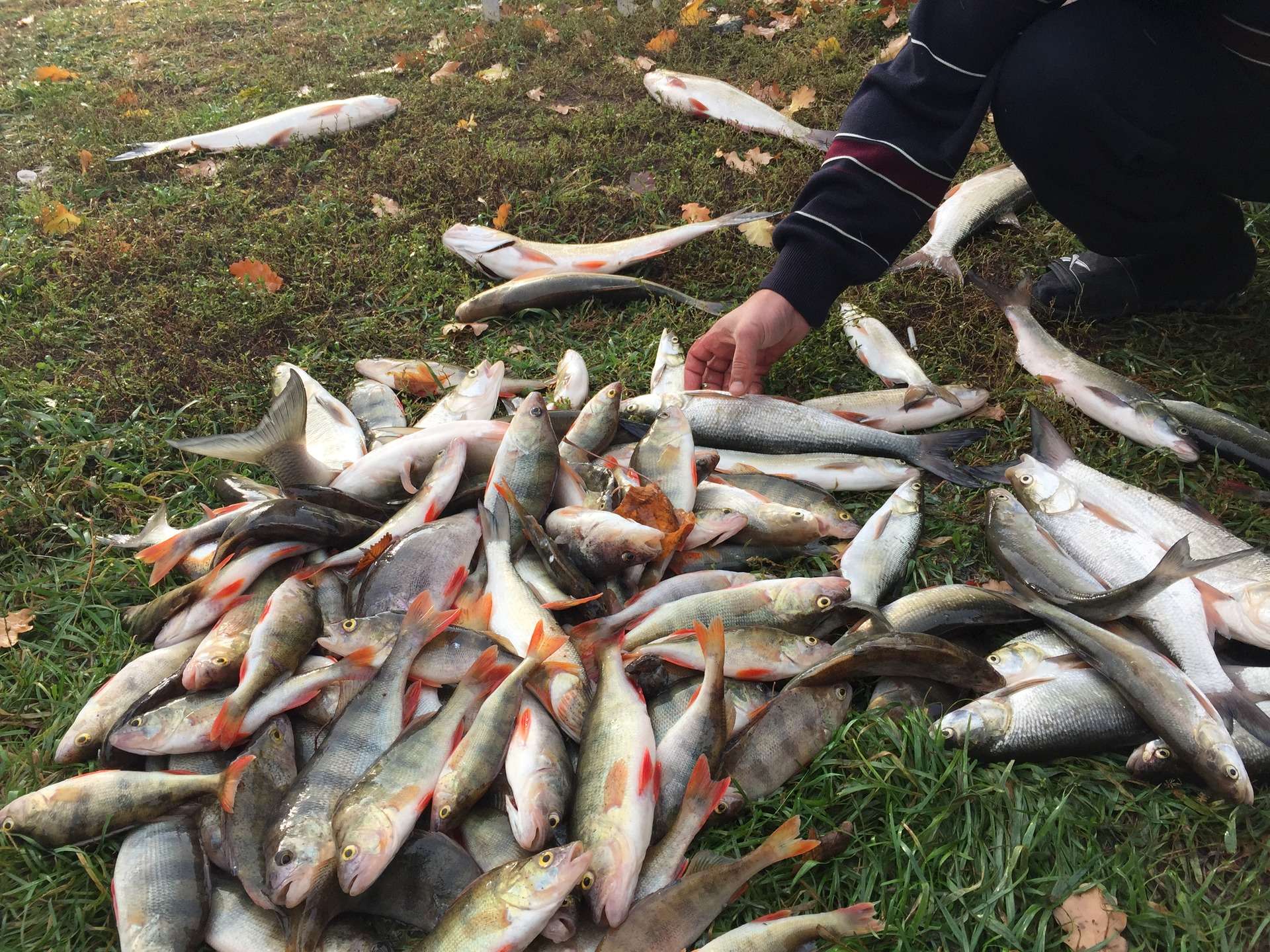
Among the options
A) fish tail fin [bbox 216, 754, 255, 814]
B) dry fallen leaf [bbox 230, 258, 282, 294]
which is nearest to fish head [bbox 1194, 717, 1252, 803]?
fish tail fin [bbox 216, 754, 255, 814]

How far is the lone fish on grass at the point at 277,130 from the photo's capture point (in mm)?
5805

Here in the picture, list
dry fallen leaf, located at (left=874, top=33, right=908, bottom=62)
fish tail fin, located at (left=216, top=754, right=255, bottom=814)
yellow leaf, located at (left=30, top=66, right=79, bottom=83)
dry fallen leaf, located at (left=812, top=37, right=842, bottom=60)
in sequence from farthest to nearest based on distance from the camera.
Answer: yellow leaf, located at (left=30, top=66, right=79, bottom=83) < dry fallen leaf, located at (left=812, top=37, right=842, bottom=60) < dry fallen leaf, located at (left=874, top=33, right=908, bottom=62) < fish tail fin, located at (left=216, top=754, right=255, bottom=814)

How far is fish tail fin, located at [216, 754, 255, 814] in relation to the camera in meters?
2.24

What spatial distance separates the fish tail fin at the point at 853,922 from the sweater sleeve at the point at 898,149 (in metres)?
2.07

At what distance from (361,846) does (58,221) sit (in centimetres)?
481

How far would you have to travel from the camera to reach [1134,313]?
13.2 ft

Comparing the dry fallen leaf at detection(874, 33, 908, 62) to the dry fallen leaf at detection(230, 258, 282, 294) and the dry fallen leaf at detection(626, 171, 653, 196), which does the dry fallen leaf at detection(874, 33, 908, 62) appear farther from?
the dry fallen leaf at detection(230, 258, 282, 294)

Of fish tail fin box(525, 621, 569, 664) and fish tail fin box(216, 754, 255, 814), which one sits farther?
fish tail fin box(525, 621, 569, 664)

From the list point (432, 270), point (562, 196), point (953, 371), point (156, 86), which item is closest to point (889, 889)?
point (953, 371)

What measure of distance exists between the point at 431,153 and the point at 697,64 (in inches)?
87.6

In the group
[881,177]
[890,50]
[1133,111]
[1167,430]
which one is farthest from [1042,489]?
[890,50]

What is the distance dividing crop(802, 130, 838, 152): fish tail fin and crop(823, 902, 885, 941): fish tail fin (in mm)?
4483

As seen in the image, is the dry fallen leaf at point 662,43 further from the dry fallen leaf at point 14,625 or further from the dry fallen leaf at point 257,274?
the dry fallen leaf at point 14,625

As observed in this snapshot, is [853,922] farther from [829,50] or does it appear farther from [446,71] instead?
[446,71]
